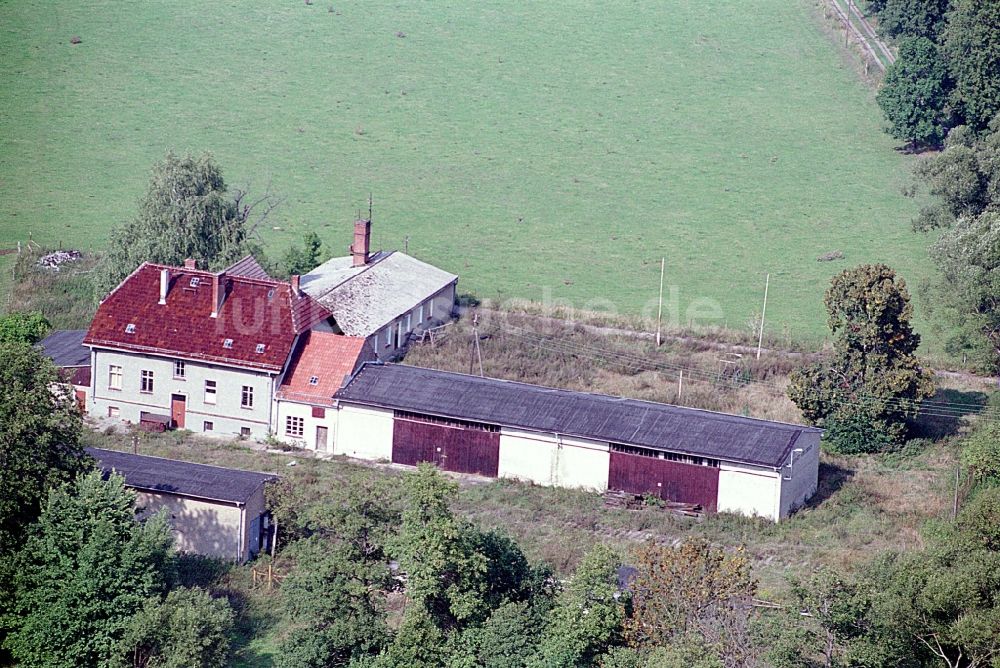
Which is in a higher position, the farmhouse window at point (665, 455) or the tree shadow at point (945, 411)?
the tree shadow at point (945, 411)

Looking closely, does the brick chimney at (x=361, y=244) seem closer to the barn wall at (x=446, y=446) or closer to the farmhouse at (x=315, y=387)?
the farmhouse at (x=315, y=387)

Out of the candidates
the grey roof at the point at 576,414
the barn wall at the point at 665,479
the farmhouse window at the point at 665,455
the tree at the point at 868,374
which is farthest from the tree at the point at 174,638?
the tree at the point at 868,374

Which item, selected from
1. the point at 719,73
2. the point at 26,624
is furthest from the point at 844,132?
the point at 26,624

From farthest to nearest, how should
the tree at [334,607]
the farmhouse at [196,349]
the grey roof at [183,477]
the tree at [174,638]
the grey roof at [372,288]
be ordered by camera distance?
1. the grey roof at [372,288]
2. the farmhouse at [196,349]
3. the grey roof at [183,477]
4. the tree at [334,607]
5. the tree at [174,638]

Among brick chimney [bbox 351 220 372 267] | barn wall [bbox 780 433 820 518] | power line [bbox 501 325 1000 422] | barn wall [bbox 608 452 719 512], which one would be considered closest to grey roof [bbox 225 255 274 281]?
brick chimney [bbox 351 220 372 267]

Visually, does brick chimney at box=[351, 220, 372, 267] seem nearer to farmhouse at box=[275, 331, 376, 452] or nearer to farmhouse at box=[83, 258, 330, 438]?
farmhouse at box=[83, 258, 330, 438]
